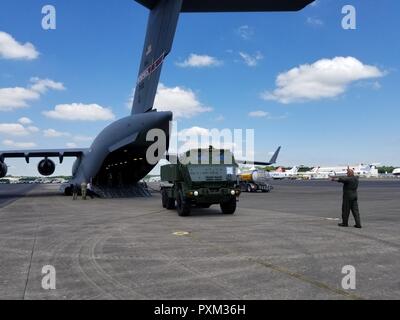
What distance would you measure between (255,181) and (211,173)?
80.5 feet

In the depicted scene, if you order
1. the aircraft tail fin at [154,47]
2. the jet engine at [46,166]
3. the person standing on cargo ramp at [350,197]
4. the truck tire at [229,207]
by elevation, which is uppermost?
the aircraft tail fin at [154,47]

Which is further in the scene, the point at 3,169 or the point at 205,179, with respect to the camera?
the point at 3,169

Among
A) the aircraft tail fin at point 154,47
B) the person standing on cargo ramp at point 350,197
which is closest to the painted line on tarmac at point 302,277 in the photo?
the person standing on cargo ramp at point 350,197

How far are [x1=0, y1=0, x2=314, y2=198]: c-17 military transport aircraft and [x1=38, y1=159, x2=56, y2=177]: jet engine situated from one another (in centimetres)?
346

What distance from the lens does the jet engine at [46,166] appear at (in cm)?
3334

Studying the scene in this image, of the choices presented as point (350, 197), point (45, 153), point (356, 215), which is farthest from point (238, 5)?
point (45, 153)

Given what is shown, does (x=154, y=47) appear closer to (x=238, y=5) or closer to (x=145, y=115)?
(x=145, y=115)

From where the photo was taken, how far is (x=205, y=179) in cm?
1497

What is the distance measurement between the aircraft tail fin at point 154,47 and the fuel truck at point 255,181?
17667 mm

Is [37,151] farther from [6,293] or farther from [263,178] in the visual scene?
[6,293]

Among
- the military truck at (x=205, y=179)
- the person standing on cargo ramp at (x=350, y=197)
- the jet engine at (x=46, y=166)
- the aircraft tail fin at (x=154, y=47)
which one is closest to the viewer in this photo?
the person standing on cargo ramp at (x=350, y=197)

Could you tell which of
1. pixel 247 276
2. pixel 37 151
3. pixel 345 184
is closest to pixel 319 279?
pixel 247 276

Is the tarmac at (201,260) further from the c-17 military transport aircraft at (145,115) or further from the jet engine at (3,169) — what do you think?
the jet engine at (3,169)

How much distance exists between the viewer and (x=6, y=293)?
5355mm
